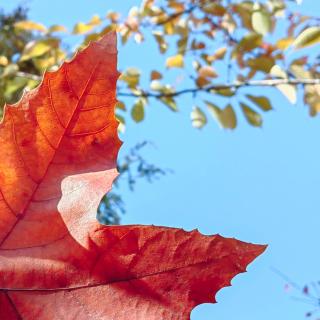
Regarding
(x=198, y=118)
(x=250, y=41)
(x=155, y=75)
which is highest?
(x=250, y=41)

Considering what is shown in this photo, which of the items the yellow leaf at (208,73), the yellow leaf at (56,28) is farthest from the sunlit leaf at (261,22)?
the yellow leaf at (56,28)

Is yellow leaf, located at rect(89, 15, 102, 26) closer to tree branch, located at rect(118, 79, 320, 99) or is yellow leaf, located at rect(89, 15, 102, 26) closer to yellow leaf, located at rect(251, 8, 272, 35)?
tree branch, located at rect(118, 79, 320, 99)

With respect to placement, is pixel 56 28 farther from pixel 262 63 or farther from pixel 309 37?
pixel 309 37

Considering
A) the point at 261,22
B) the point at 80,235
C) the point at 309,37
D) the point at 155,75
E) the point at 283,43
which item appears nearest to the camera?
the point at 80,235

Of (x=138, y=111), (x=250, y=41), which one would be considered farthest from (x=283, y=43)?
(x=138, y=111)

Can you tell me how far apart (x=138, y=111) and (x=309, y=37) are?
26.7 inches

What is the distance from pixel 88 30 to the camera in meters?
1.45

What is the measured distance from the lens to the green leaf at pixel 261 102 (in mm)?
1307

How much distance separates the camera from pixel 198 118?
1.49m

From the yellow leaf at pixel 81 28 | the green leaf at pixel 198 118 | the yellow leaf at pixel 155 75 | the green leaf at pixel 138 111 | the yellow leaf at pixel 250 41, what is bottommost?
the green leaf at pixel 198 118

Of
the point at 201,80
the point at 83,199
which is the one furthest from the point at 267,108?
the point at 83,199

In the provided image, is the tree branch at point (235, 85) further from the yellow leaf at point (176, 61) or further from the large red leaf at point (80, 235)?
the large red leaf at point (80, 235)

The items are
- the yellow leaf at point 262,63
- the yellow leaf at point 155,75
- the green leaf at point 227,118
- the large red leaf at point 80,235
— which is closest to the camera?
the large red leaf at point 80,235

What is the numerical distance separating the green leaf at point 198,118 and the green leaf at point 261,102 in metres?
0.20
